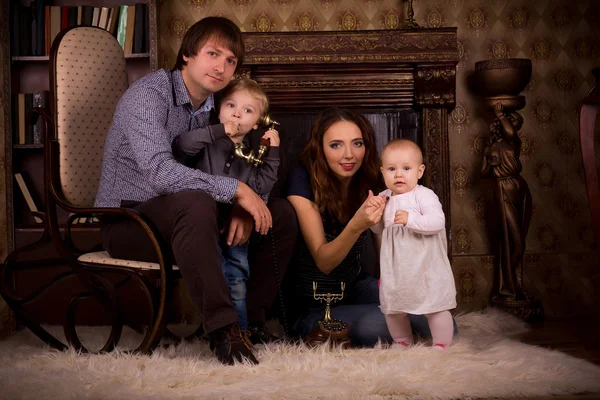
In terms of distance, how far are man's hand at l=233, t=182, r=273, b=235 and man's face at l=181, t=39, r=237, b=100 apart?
465 millimetres

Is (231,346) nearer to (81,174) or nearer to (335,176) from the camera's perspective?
(335,176)

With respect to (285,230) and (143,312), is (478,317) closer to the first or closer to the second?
(285,230)

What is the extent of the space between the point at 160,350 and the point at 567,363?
5.07 feet

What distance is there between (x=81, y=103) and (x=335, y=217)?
1222 millimetres

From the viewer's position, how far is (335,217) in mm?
3133

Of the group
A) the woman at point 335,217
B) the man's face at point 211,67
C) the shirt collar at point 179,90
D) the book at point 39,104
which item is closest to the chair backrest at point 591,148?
the woman at point 335,217

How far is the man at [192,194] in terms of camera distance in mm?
2543

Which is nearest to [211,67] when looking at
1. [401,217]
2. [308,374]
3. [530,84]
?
[401,217]

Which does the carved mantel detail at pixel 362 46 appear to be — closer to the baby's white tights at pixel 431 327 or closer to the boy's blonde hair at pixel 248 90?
the boy's blonde hair at pixel 248 90

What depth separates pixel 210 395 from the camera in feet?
7.27

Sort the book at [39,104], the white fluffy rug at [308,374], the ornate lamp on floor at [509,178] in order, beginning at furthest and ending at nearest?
the book at [39,104] < the ornate lamp on floor at [509,178] < the white fluffy rug at [308,374]

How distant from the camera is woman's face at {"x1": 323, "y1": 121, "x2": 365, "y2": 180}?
10.2ft

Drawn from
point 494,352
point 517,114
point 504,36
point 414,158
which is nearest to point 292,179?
point 414,158

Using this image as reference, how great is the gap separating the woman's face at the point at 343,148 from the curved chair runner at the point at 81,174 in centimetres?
84
